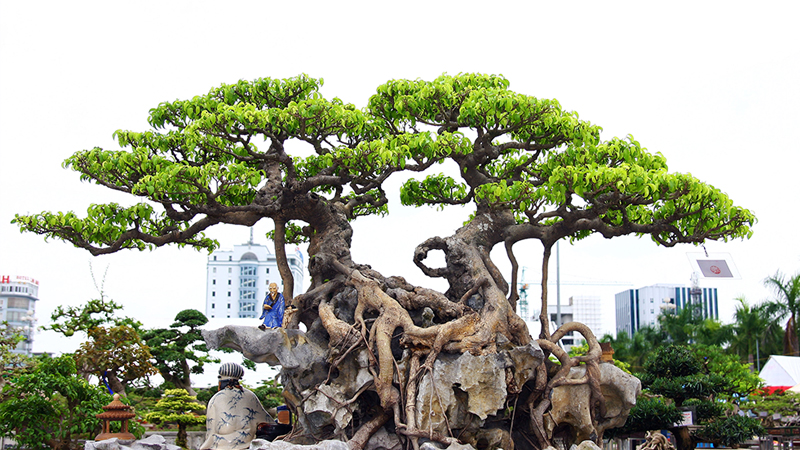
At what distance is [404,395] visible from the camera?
360 inches

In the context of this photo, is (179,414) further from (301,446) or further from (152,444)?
(301,446)

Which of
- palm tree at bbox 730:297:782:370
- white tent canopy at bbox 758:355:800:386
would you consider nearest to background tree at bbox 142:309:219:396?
white tent canopy at bbox 758:355:800:386

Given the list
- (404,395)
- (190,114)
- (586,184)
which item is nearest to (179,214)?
(190,114)

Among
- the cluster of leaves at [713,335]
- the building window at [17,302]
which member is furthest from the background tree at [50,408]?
the building window at [17,302]

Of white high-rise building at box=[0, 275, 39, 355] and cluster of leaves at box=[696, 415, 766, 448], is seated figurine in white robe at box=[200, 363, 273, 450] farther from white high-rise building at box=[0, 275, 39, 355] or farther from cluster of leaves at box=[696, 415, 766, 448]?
white high-rise building at box=[0, 275, 39, 355]

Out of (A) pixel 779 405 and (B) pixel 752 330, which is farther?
(B) pixel 752 330

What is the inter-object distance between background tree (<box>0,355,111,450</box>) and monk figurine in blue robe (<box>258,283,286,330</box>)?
12.4 feet

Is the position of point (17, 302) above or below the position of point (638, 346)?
above

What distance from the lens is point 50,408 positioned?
37.3 ft

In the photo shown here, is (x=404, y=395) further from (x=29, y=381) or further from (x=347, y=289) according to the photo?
(x=29, y=381)

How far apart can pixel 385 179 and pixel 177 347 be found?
463 inches

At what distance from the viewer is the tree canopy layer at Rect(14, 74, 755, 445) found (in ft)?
31.4

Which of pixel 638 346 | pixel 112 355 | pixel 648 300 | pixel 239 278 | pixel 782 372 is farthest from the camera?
pixel 648 300

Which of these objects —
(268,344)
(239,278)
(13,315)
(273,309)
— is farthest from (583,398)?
(13,315)
